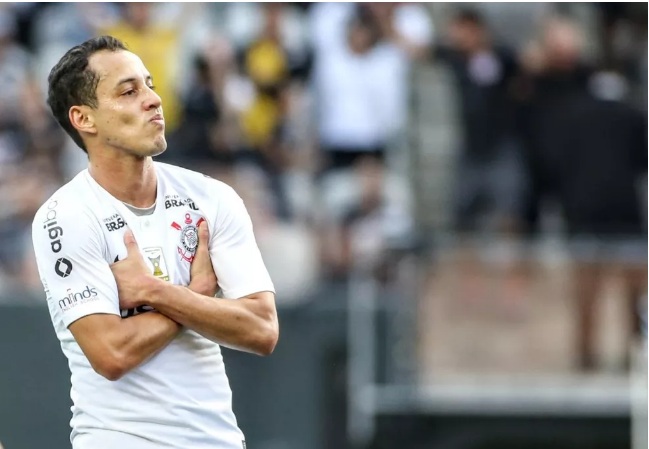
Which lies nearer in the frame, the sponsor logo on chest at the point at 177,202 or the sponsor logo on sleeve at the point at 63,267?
the sponsor logo on sleeve at the point at 63,267

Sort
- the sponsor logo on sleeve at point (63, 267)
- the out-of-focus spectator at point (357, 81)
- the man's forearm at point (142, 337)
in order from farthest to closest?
1. the out-of-focus spectator at point (357, 81)
2. the sponsor logo on sleeve at point (63, 267)
3. the man's forearm at point (142, 337)

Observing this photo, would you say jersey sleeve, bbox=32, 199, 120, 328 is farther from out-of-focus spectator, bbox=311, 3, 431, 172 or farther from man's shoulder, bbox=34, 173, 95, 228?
out-of-focus spectator, bbox=311, 3, 431, 172

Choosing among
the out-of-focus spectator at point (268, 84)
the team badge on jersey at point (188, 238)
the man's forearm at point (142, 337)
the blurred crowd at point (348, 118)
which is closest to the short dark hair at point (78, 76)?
the team badge on jersey at point (188, 238)

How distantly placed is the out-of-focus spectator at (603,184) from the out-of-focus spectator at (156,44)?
3701 mm

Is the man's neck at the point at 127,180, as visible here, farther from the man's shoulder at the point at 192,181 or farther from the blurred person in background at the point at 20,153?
the blurred person in background at the point at 20,153

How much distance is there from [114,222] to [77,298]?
12.8 inches

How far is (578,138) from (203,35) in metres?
3.87

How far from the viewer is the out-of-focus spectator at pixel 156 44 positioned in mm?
12961

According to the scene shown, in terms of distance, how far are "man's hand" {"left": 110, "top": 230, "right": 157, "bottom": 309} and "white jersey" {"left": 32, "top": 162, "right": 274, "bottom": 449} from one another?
44 mm

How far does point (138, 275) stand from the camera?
16.0ft

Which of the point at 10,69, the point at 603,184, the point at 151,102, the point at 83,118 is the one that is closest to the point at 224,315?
the point at 151,102

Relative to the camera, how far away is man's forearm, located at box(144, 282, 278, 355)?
4.83 metres

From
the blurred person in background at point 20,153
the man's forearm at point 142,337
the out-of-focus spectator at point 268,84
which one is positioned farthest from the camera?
the out-of-focus spectator at point 268,84

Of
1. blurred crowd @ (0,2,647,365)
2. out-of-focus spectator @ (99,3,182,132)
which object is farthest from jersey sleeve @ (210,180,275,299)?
out-of-focus spectator @ (99,3,182,132)
